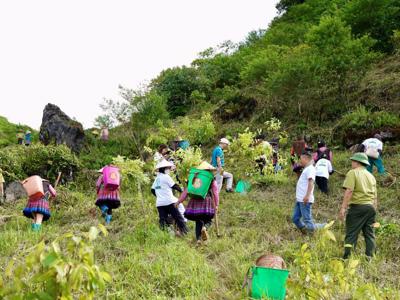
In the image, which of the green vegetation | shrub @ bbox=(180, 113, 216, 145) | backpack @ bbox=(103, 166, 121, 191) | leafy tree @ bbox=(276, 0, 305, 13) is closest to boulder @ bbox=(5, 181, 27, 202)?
the green vegetation

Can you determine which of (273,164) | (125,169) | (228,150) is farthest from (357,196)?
(273,164)

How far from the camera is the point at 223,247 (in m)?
6.45

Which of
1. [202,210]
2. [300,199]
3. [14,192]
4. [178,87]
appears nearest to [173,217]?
[202,210]

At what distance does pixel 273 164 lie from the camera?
40.2 feet

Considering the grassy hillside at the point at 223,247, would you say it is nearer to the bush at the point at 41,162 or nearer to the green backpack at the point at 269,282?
the green backpack at the point at 269,282

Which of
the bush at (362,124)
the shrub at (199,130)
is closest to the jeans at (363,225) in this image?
the bush at (362,124)

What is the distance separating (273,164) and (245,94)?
815 centimetres

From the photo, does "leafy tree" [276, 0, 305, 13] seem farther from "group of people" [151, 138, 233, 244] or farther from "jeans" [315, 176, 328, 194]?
"group of people" [151, 138, 233, 244]

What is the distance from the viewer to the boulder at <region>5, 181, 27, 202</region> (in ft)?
41.9

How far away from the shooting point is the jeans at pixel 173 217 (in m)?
Answer: 7.54

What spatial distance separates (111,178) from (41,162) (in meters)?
6.45

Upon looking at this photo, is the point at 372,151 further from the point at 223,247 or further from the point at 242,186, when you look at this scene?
the point at 223,247

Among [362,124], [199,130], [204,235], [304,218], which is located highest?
[362,124]

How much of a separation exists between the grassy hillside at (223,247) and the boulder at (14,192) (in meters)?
1.60
